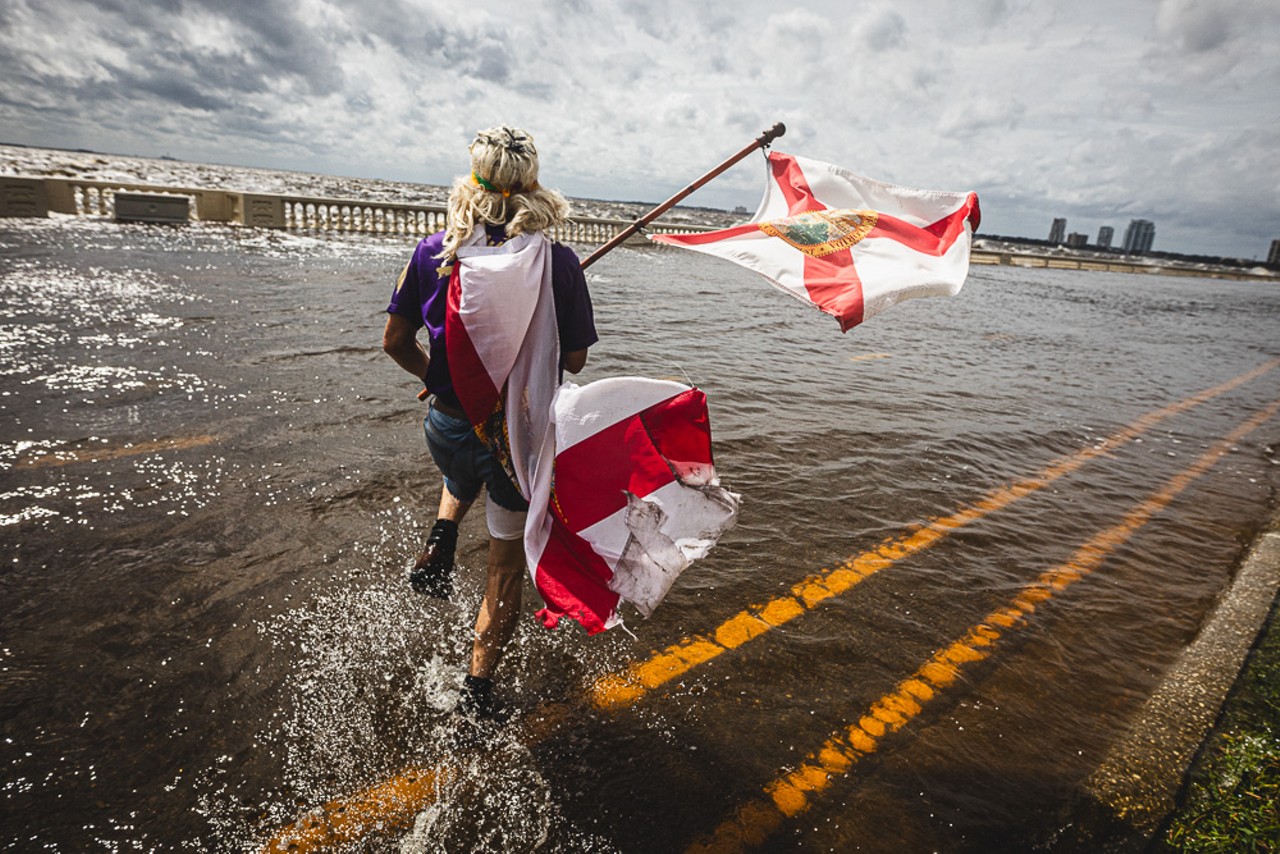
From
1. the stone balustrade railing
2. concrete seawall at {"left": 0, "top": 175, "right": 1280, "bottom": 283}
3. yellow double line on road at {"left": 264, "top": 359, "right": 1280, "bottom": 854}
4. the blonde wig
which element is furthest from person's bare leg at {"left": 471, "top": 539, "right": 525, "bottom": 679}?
concrete seawall at {"left": 0, "top": 175, "right": 1280, "bottom": 283}

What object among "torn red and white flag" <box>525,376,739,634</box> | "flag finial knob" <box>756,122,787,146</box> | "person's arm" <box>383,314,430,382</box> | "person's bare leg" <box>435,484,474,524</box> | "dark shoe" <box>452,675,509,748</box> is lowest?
"dark shoe" <box>452,675,509,748</box>

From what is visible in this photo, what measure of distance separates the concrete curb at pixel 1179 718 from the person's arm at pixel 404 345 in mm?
2964

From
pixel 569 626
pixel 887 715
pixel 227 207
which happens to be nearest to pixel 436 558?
pixel 569 626

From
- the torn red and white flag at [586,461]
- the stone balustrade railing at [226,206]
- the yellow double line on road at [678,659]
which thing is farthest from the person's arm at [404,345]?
the stone balustrade railing at [226,206]

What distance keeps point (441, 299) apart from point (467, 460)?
628 millimetres

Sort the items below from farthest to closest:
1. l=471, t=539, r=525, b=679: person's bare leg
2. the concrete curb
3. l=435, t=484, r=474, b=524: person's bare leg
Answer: l=435, t=484, r=474, b=524: person's bare leg, l=471, t=539, r=525, b=679: person's bare leg, the concrete curb

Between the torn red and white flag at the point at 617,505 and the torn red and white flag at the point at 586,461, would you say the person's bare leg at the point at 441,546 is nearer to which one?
the torn red and white flag at the point at 586,461

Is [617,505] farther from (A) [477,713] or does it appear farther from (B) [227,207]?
(B) [227,207]

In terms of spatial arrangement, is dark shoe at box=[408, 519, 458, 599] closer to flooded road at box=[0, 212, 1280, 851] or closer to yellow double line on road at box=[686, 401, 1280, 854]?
flooded road at box=[0, 212, 1280, 851]

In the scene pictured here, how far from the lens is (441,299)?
2135 mm

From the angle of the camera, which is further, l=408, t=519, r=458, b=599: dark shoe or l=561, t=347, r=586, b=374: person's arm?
l=408, t=519, r=458, b=599: dark shoe

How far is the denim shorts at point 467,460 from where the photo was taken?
2.30 meters

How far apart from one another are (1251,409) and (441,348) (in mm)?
11348

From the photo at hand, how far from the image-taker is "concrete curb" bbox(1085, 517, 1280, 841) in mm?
2215
